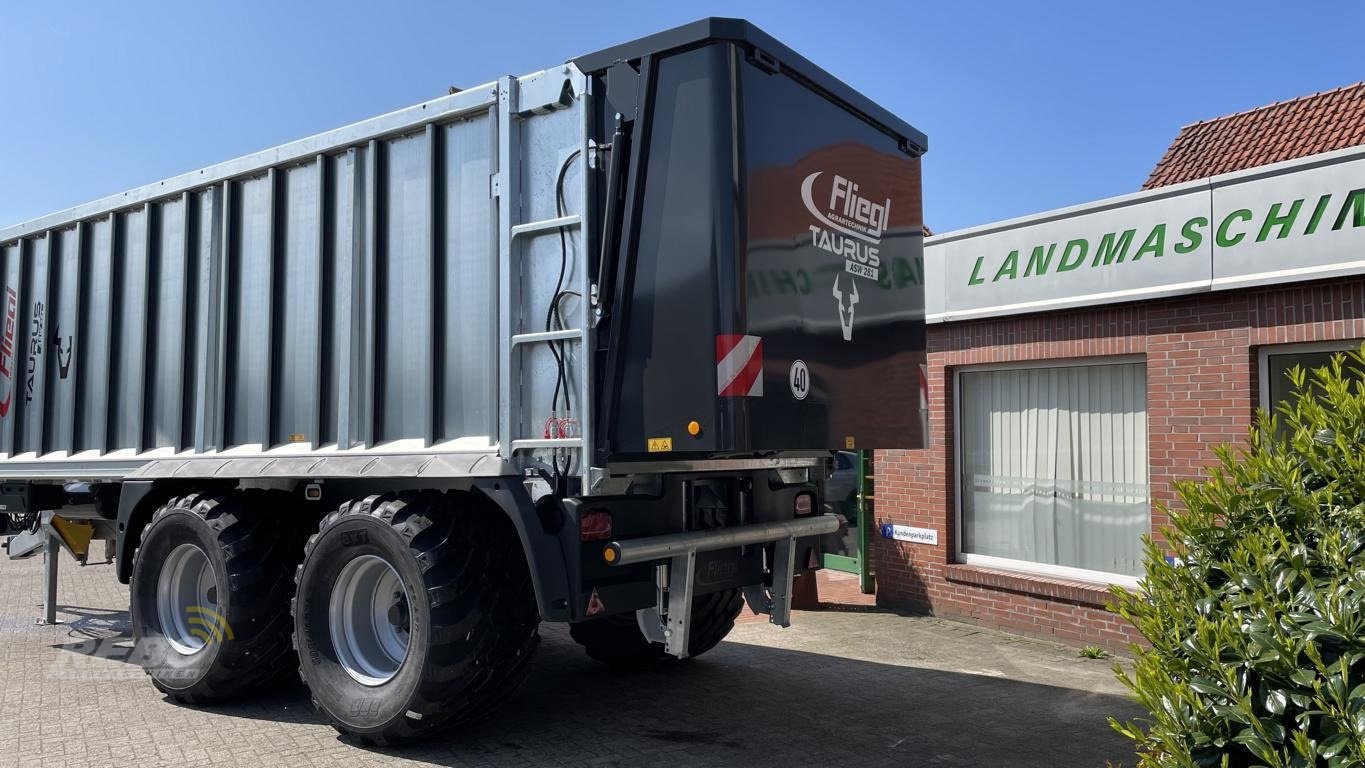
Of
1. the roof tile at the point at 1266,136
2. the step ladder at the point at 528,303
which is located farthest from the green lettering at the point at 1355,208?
the roof tile at the point at 1266,136

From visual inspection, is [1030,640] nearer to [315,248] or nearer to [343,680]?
[343,680]

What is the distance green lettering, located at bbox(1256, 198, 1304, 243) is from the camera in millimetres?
6672

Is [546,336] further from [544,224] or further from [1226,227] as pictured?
[1226,227]

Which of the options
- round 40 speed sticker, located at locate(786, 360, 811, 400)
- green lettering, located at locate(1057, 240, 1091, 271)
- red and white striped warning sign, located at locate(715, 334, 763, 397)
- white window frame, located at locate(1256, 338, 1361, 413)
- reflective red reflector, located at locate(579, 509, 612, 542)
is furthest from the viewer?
green lettering, located at locate(1057, 240, 1091, 271)

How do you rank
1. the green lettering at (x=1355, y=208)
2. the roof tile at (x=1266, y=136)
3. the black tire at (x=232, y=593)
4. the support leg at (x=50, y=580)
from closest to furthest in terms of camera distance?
1. the black tire at (x=232, y=593)
2. the green lettering at (x=1355, y=208)
3. the support leg at (x=50, y=580)
4. the roof tile at (x=1266, y=136)

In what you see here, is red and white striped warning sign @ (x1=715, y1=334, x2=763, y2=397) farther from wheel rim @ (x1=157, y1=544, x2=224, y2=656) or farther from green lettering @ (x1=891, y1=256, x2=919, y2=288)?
wheel rim @ (x1=157, y1=544, x2=224, y2=656)

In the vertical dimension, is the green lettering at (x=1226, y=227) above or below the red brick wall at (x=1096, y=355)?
above

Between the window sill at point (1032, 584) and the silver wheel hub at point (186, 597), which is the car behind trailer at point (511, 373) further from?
the window sill at point (1032, 584)

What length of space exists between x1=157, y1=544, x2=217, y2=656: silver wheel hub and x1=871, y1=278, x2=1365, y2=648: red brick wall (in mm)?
5797

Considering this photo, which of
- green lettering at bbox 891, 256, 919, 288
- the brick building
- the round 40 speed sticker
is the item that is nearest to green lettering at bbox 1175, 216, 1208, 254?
the brick building

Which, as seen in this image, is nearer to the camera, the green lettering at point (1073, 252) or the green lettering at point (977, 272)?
the green lettering at point (1073, 252)

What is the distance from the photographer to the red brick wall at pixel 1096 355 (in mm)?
6891

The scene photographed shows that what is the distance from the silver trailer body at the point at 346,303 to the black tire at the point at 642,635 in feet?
6.57

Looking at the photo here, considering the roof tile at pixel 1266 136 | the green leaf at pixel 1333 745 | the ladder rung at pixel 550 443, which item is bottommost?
the green leaf at pixel 1333 745
